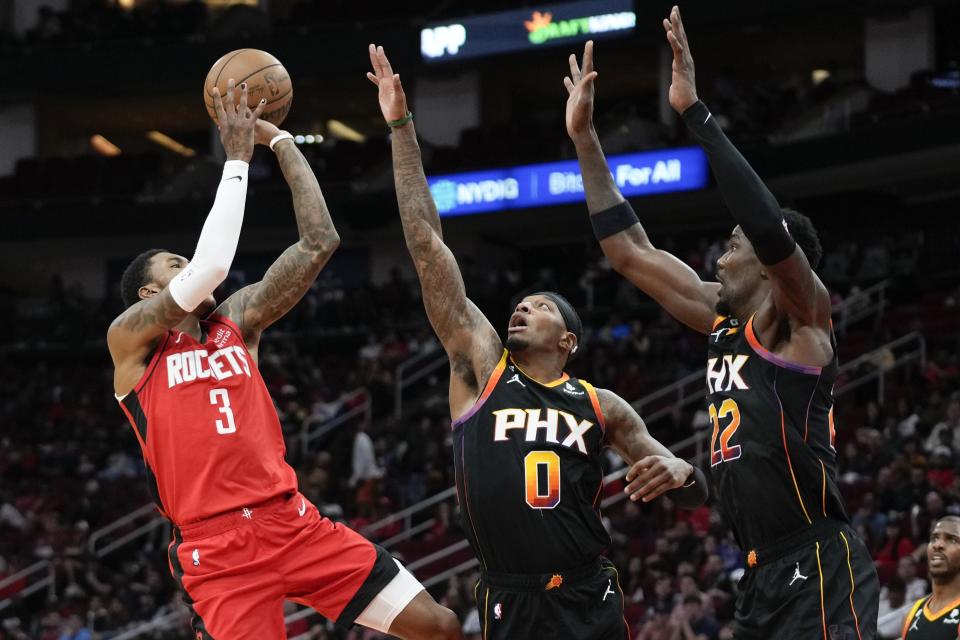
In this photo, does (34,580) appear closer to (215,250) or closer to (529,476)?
(215,250)

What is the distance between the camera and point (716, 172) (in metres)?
5.27

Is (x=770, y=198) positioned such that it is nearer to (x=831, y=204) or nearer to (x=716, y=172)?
(x=716, y=172)

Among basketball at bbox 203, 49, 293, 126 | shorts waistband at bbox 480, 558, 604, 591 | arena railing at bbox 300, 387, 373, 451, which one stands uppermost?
basketball at bbox 203, 49, 293, 126

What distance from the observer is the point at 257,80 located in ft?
22.6

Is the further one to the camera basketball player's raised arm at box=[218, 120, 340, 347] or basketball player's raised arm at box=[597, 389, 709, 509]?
basketball player's raised arm at box=[218, 120, 340, 347]

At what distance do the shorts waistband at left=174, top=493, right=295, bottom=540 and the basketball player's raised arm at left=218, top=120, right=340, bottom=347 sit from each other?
2.81 ft

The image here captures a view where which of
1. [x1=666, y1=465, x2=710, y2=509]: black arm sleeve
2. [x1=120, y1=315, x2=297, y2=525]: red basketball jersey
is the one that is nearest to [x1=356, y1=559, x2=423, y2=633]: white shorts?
[x1=120, y1=315, x2=297, y2=525]: red basketball jersey

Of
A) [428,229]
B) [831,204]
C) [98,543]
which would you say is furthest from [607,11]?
[428,229]

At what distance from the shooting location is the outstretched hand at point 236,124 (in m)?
6.16

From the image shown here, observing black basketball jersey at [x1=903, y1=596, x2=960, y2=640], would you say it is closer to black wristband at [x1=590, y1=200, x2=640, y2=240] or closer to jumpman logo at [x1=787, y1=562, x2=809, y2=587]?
jumpman logo at [x1=787, y1=562, x2=809, y2=587]

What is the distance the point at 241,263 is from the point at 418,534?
41.6 feet

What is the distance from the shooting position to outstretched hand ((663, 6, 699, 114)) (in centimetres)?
555

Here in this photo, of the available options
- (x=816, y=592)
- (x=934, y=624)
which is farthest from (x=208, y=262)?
(x=934, y=624)

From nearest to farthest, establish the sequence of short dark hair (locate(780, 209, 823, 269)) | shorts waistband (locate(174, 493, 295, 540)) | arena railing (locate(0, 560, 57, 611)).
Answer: short dark hair (locate(780, 209, 823, 269)) → shorts waistband (locate(174, 493, 295, 540)) → arena railing (locate(0, 560, 57, 611))
